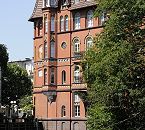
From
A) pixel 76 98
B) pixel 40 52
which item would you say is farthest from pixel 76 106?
pixel 40 52

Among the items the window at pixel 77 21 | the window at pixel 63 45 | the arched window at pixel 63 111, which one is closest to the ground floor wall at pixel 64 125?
the arched window at pixel 63 111

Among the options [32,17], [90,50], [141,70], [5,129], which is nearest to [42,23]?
[32,17]

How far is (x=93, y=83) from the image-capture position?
3089 cm

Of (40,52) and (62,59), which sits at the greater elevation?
(40,52)

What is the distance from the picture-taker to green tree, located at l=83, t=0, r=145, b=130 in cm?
2811

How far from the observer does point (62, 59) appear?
57000 mm

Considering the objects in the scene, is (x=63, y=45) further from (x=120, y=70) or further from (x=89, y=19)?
(x=120, y=70)

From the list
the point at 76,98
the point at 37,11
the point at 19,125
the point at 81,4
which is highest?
the point at 81,4

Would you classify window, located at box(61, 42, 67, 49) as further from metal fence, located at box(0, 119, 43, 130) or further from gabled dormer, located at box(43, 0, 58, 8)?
metal fence, located at box(0, 119, 43, 130)

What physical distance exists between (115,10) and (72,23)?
27.3 m

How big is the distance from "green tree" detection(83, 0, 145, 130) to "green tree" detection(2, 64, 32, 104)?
2160 inches

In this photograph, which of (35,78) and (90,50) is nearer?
(90,50)

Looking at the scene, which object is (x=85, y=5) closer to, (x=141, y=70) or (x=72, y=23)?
(x=72, y=23)

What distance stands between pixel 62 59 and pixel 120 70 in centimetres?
2907
